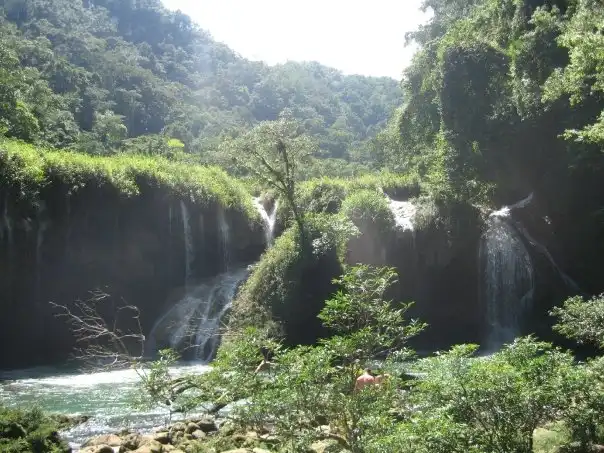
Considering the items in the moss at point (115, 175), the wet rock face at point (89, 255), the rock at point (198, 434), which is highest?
the moss at point (115, 175)

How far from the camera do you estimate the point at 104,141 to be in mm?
42031

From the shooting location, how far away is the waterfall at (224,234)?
77.6 ft

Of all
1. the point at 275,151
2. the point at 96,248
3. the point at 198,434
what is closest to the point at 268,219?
the point at 275,151

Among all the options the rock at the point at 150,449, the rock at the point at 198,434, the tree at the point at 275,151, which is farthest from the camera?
the tree at the point at 275,151

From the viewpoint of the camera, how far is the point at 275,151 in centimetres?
1997

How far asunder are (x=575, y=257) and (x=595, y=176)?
3037mm

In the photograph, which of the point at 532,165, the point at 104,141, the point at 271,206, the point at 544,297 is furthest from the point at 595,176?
the point at 104,141

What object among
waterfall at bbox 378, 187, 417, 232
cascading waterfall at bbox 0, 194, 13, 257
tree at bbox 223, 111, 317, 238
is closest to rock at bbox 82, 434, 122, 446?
tree at bbox 223, 111, 317, 238

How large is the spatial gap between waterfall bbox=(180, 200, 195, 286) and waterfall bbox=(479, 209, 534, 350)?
10.7 meters

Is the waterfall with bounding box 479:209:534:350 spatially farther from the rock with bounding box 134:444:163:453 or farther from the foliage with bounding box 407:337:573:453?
the foliage with bounding box 407:337:573:453

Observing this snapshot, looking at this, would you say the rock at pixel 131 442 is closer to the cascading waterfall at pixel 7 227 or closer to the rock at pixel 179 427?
the rock at pixel 179 427

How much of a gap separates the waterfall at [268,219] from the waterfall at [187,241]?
3.18 meters

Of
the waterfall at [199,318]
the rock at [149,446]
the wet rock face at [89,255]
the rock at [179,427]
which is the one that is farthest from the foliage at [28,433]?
the wet rock face at [89,255]

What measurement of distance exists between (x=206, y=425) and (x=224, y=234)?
530 inches
